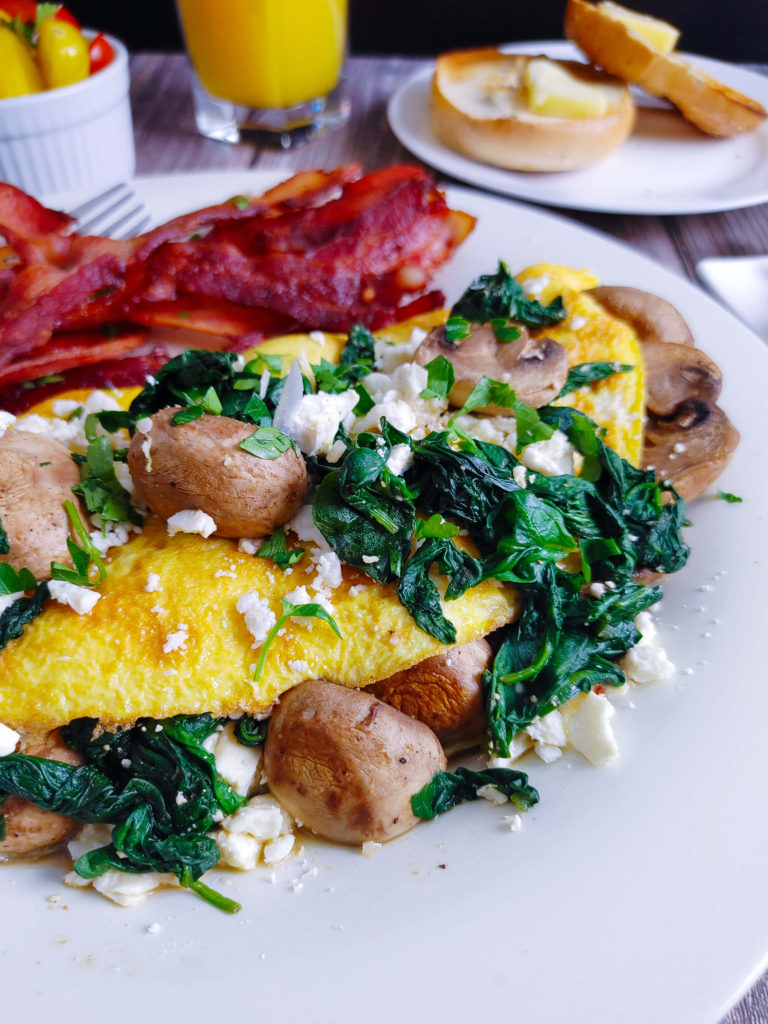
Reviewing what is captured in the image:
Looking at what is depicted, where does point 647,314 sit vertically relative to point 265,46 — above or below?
below

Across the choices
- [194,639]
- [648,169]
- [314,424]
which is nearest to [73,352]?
[314,424]

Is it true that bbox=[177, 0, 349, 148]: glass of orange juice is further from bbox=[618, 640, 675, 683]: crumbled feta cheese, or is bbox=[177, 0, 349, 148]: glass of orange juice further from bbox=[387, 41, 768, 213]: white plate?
bbox=[618, 640, 675, 683]: crumbled feta cheese

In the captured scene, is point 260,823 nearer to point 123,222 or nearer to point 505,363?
point 505,363

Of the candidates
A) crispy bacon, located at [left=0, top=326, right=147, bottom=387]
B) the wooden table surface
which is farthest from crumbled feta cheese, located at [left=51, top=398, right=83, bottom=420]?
the wooden table surface

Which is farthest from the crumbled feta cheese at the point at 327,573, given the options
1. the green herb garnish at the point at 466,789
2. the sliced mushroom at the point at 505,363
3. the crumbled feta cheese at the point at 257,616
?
the sliced mushroom at the point at 505,363

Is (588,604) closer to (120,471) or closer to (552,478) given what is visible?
(552,478)

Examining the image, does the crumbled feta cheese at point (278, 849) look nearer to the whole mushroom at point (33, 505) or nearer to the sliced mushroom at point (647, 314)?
the whole mushroom at point (33, 505)
